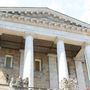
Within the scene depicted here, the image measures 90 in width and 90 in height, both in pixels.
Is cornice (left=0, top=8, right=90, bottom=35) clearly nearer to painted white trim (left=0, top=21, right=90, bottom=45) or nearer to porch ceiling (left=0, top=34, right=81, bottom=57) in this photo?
painted white trim (left=0, top=21, right=90, bottom=45)

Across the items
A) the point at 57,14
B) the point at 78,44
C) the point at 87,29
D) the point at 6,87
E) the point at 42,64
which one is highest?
the point at 57,14

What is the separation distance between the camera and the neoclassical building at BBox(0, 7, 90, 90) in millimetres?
24109

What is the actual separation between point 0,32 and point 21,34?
2.11 m

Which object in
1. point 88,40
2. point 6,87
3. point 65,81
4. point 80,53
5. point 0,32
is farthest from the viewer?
point 80,53

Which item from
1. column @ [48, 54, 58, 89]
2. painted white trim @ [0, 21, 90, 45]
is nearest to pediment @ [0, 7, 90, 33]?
painted white trim @ [0, 21, 90, 45]

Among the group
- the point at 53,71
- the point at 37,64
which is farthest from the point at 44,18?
the point at 53,71

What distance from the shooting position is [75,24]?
26406 mm

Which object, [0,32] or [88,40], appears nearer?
[0,32]

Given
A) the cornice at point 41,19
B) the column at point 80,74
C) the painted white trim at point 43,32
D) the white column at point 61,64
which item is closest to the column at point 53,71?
the column at point 80,74

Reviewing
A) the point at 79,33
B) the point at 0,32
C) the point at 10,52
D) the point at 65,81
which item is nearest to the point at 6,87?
the point at 65,81

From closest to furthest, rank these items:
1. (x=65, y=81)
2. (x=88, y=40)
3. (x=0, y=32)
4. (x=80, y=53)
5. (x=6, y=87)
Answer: (x=6, y=87), (x=65, y=81), (x=0, y=32), (x=88, y=40), (x=80, y=53)

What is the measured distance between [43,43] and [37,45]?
787mm

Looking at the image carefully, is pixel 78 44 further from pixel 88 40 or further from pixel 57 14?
pixel 57 14

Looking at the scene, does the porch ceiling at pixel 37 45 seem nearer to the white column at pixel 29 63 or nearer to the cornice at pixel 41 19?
the cornice at pixel 41 19
